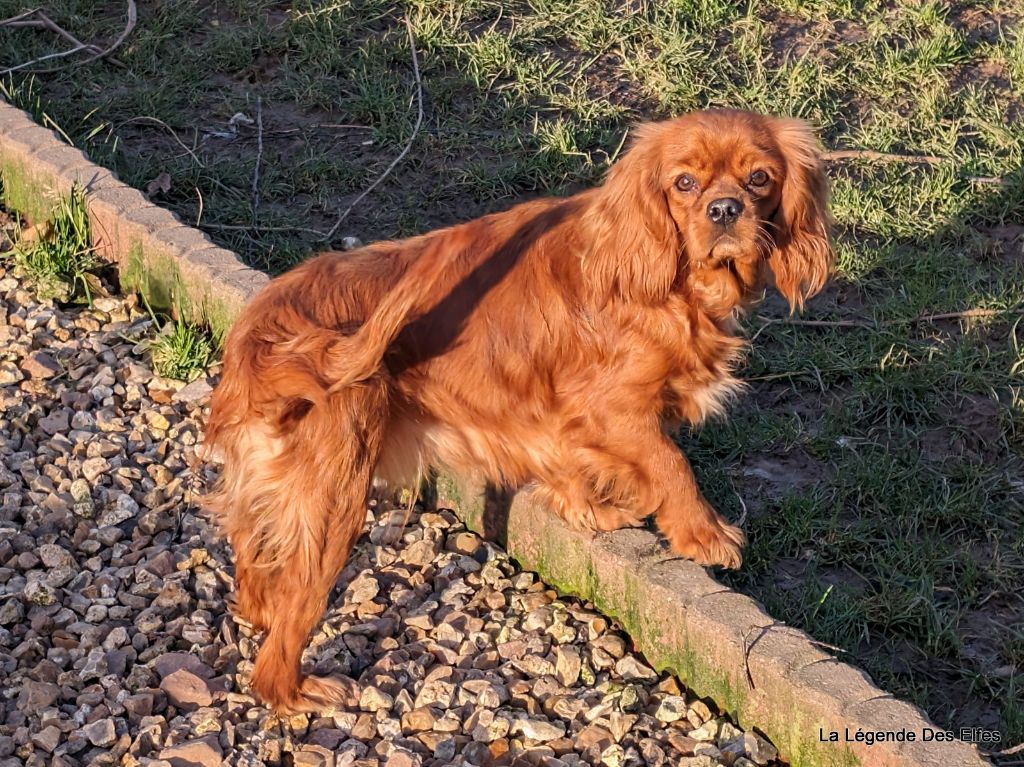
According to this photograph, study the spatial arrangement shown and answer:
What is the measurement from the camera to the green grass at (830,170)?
12.9 feet

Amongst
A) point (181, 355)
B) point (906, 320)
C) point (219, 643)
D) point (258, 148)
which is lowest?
point (219, 643)

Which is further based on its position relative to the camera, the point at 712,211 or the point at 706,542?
the point at 706,542

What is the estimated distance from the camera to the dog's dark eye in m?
3.59

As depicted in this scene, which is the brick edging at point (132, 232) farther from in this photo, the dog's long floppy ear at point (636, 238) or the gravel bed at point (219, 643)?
the dog's long floppy ear at point (636, 238)

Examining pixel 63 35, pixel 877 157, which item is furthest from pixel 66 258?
pixel 877 157

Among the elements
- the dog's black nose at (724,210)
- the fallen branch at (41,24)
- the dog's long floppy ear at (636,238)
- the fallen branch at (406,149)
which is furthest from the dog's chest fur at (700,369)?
the fallen branch at (41,24)

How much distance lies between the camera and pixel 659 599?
353 cm

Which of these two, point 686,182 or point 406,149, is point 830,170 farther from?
A: point 686,182

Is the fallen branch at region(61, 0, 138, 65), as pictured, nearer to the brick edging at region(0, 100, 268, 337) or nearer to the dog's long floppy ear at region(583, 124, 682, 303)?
the brick edging at region(0, 100, 268, 337)

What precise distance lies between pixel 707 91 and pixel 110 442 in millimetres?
3337

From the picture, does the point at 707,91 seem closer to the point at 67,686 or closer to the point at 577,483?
the point at 577,483

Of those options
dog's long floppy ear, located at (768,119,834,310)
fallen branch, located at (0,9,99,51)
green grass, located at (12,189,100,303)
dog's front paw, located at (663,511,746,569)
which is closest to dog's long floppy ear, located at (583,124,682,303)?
dog's long floppy ear, located at (768,119,834,310)

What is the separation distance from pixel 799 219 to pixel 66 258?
2836mm

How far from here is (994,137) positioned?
19.0ft
